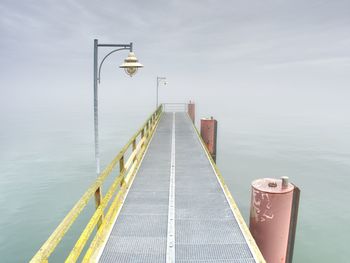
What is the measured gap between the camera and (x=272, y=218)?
19.7 feet

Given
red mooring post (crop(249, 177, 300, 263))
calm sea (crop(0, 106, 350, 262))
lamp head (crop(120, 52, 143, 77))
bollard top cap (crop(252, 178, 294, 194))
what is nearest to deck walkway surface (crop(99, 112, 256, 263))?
red mooring post (crop(249, 177, 300, 263))

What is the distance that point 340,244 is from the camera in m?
13.0

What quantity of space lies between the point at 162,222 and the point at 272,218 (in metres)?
2.54

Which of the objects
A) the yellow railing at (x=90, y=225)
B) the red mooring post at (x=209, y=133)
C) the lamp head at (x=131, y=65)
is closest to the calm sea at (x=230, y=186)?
the red mooring post at (x=209, y=133)

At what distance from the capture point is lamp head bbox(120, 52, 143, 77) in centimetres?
A: 995

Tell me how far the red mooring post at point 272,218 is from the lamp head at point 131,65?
6.30 meters

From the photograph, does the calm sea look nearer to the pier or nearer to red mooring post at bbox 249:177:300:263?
the pier

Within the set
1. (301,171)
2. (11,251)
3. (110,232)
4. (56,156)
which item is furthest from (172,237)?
(56,156)

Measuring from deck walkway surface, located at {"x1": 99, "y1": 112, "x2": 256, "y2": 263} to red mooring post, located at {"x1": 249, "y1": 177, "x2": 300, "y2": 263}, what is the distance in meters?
0.64

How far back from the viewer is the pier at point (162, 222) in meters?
4.70

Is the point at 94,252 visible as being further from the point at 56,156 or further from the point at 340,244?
the point at 56,156

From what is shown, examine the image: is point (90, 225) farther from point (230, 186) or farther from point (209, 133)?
point (230, 186)

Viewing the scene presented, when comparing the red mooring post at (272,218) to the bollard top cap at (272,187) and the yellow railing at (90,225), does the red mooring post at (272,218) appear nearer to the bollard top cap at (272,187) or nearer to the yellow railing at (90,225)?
the bollard top cap at (272,187)

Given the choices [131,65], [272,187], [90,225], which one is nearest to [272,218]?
[272,187]
